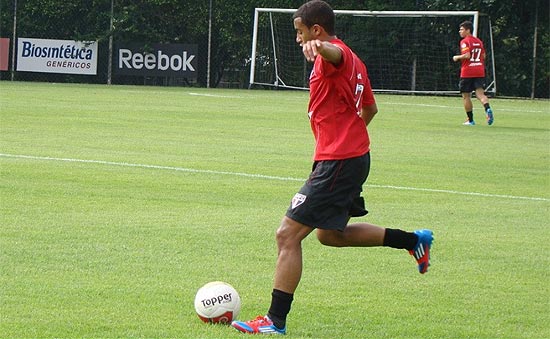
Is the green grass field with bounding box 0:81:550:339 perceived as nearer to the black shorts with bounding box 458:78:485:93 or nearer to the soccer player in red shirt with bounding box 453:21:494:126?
the black shorts with bounding box 458:78:485:93

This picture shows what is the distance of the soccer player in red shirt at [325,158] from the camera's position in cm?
635

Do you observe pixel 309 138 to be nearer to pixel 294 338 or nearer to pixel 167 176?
pixel 167 176

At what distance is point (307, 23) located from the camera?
255 inches

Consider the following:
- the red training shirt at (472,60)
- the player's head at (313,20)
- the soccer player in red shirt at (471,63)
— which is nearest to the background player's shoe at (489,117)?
the soccer player in red shirt at (471,63)

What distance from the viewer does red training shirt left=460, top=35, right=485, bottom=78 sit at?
1002 inches

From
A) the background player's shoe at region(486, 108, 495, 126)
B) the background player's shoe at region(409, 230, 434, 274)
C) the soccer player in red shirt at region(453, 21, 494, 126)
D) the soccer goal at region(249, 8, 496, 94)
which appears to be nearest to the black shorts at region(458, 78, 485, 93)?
the soccer player in red shirt at region(453, 21, 494, 126)


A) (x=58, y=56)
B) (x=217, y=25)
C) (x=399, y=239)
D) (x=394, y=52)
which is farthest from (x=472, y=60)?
(x=399, y=239)

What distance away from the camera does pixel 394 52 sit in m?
37.4

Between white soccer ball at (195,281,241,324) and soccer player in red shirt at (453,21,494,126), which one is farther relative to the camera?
soccer player in red shirt at (453,21,494,126)

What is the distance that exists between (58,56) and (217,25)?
5.74 metres

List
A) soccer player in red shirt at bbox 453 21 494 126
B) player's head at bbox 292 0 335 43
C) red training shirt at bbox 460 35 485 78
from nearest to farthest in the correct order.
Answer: player's head at bbox 292 0 335 43 → soccer player in red shirt at bbox 453 21 494 126 → red training shirt at bbox 460 35 485 78

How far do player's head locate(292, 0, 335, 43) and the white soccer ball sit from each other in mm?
1494

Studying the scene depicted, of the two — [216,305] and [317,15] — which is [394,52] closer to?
[317,15]

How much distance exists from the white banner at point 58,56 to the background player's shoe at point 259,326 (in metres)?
34.2
